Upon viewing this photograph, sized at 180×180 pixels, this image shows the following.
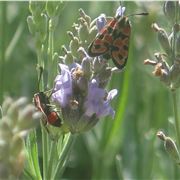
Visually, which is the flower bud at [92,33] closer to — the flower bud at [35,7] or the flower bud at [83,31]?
the flower bud at [83,31]

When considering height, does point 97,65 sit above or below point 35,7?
below

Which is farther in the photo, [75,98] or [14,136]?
[75,98]

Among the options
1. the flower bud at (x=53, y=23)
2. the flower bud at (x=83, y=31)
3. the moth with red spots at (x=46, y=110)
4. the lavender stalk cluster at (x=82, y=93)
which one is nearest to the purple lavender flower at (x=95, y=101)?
the lavender stalk cluster at (x=82, y=93)

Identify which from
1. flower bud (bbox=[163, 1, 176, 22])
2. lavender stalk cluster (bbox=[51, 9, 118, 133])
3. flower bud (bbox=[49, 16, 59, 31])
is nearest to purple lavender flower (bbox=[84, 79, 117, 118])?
lavender stalk cluster (bbox=[51, 9, 118, 133])

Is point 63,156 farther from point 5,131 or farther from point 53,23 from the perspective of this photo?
point 5,131

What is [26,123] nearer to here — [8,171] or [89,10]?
[8,171]

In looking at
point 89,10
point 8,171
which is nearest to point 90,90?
point 8,171

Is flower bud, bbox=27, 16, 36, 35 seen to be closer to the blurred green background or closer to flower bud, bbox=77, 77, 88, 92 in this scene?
flower bud, bbox=77, 77, 88, 92

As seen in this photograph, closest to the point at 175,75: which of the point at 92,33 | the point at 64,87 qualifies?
the point at 92,33
